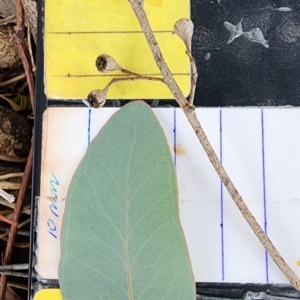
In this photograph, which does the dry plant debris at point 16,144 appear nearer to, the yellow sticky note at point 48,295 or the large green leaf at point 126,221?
the yellow sticky note at point 48,295

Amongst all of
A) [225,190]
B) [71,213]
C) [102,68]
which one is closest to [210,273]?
[225,190]

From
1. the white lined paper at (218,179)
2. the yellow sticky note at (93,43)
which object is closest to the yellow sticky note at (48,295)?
the white lined paper at (218,179)

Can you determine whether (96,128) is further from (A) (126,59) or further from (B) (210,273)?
(B) (210,273)

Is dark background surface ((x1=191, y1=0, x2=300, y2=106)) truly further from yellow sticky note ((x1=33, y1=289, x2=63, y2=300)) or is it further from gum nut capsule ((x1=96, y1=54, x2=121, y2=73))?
yellow sticky note ((x1=33, y1=289, x2=63, y2=300))

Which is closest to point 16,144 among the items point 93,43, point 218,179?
point 93,43

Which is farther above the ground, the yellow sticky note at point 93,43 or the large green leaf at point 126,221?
the yellow sticky note at point 93,43

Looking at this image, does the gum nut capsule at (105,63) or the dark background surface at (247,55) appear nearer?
the gum nut capsule at (105,63)
